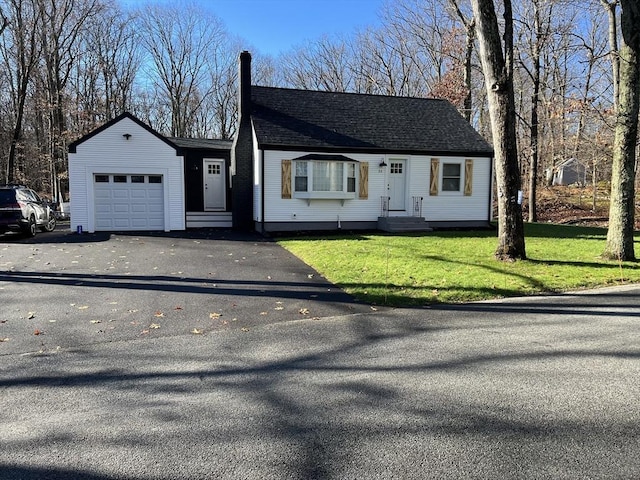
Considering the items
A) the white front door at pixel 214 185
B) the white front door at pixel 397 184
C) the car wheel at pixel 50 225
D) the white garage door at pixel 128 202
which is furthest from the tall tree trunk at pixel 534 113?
the car wheel at pixel 50 225

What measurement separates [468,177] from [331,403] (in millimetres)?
Result: 16617

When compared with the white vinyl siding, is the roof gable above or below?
above

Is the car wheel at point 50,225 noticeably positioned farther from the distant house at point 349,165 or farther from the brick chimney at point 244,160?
the distant house at point 349,165

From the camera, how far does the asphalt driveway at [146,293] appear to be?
221 inches

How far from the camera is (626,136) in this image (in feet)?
33.0

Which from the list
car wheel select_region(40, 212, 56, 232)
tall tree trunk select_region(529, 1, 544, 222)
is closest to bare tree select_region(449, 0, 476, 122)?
tall tree trunk select_region(529, 1, 544, 222)

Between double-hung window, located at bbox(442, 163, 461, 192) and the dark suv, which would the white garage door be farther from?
double-hung window, located at bbox(442, 163, 461, 192)

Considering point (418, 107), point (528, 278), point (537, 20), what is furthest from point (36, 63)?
point (528, 278)

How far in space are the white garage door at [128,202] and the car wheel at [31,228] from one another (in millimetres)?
1991

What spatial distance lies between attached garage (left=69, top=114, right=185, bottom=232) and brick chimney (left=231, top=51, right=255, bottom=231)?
7.02ft

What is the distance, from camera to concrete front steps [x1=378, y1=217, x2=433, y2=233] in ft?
55.8

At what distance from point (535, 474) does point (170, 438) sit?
2309 millimetres

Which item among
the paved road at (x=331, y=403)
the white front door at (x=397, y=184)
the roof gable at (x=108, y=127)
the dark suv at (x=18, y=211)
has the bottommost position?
the paved road at (x=331, y=403)

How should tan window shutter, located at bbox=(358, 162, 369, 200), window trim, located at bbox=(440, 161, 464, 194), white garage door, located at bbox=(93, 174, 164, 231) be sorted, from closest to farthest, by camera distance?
white garage door, located at bbox=(93, 174, 164, 231)
tan window shutter, located at bbox=(358, 162, 369, 200)
window trim, located at bbox=(440, 161, 464, 194)
